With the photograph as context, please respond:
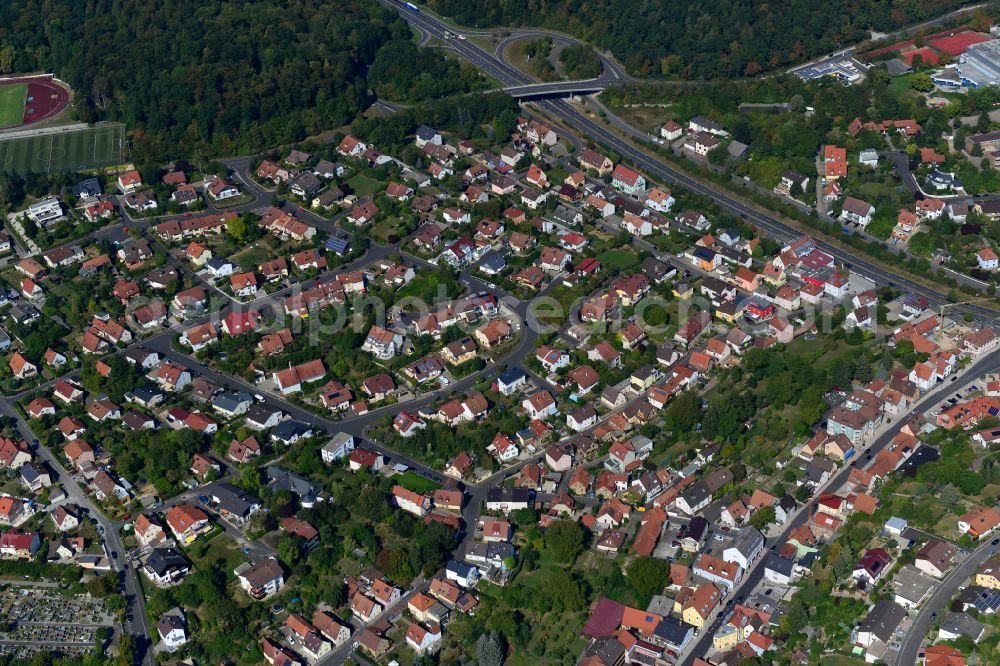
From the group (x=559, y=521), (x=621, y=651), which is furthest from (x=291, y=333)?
(x=621, y=651)

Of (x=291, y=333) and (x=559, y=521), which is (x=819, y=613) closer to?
(x=559, y=521)

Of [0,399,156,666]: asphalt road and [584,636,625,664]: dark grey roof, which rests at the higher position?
[584,636,625,664]: dark grey roof

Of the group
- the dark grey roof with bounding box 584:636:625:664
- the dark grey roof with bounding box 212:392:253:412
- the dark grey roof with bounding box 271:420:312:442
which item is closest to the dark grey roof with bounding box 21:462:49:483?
the dark grey roof with bounding box 212:392:253:412

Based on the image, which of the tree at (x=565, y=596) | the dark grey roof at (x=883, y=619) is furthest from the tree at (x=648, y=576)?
the dark grey roof at (x=883, y=619)

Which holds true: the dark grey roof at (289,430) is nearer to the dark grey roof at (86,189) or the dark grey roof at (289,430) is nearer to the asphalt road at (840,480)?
the asphalt road at (840,480)

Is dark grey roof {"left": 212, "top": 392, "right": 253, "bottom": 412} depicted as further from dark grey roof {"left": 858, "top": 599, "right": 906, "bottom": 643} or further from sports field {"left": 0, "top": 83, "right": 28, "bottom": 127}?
sports field {"left": 0, "top": 83, "right": 28, "bottom": 127}
